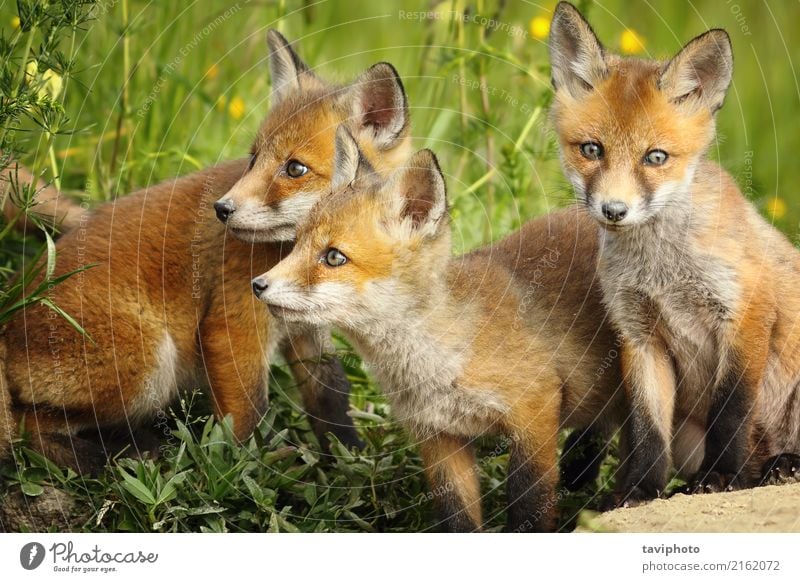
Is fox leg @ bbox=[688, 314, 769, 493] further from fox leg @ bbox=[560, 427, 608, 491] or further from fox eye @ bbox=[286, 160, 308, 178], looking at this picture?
fox eye @ bbox=[286, 160, 308, 178]

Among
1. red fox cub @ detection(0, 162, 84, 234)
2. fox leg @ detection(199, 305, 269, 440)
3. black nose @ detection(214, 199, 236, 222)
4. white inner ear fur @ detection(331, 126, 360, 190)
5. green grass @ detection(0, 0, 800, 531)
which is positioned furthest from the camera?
green grass @ detection(0, 0, 800, 531)

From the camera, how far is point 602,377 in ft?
17.1

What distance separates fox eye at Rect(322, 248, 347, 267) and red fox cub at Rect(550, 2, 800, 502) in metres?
1.06

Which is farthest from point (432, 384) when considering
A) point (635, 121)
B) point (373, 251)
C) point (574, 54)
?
point (574, 54)

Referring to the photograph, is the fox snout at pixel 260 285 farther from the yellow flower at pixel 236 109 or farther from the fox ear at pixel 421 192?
the yellow flower at pixel 236 109

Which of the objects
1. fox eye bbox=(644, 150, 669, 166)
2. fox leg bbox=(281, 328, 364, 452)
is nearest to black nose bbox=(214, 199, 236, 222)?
fox leg bbox=(281, 328, 364, 452)

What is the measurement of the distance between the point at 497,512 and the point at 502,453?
557 mm

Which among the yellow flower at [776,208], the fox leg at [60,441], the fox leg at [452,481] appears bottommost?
the fox leg at [60,441]

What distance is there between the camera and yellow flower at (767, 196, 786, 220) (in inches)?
246

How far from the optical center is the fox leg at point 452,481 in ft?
16.3

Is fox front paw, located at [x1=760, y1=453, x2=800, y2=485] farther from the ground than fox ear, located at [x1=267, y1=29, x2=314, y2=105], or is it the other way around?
fox ear, located at [x1=267, y1=29, x2=314, y2=105]

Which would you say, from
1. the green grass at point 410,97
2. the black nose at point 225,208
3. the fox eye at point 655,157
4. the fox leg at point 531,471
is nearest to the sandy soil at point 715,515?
the fox leg at point 531,471

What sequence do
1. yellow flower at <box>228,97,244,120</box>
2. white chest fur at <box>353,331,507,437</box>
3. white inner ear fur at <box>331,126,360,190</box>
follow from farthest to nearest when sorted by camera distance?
1. yellow flower at <box>228,97,244,120</box>
2. white inner ear fur at <box>331,126,360,190</box>
3. white chest fur at <box>353,331,507,437</box>

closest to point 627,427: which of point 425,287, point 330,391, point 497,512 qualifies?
point 497,512
